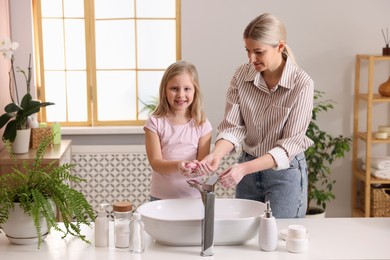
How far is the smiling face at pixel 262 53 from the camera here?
7.70ft

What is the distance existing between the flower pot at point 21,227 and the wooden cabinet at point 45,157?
49.5 inches

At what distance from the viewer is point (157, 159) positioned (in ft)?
8.54

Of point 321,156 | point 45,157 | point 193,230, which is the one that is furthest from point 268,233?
point 321,156

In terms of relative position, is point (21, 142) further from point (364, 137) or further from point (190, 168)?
point (364, 137)

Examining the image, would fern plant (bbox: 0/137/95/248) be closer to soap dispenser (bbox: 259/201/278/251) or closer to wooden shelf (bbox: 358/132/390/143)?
soap dispenser (bbox: 259/201/278/251)

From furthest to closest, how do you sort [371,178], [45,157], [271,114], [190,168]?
[371,178] → [45,157] → [271,114] → [190,168]

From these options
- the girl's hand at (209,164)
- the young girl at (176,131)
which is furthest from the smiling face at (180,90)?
the girl's hand at (209,164)

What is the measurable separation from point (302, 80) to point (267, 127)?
232 mm

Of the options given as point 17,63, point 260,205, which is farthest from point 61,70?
point 260,205

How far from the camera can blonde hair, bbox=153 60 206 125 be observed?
2.67 metres

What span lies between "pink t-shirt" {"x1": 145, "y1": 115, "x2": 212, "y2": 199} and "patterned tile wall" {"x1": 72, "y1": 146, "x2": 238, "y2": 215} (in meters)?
1.67

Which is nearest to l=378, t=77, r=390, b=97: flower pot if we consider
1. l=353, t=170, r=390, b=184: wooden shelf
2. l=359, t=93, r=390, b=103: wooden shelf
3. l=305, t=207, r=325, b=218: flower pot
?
l=359, t=93, r=390, b=103: wooden shelf

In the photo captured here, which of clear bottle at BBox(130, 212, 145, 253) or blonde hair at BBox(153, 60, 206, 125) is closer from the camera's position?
clear bottle at BBox(130, 212, 145, 253)

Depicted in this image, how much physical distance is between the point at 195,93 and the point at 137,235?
89 cm
